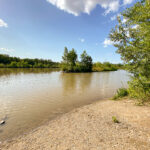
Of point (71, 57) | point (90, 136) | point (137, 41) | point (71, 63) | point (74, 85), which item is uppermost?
point (71, 57)

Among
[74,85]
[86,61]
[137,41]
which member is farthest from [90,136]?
[86,61]

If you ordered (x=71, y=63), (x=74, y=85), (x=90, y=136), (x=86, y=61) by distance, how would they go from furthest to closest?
(x=86, y=61) < (x=71, y=63) < (x=74, y=85) < (x=90, y=136)

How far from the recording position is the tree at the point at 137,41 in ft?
10.00

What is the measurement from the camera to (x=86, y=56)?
138 ft

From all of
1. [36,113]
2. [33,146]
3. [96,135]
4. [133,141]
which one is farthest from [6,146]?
[133,141]

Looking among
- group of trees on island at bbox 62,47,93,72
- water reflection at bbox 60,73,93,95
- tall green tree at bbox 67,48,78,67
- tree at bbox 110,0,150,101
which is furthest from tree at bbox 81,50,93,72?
tree at bbox 110,0,150,101

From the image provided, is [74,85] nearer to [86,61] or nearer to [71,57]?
[71,57]

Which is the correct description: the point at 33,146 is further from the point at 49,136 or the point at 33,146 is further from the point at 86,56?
the point at 86,56

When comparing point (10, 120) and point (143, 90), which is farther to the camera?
point (10, 120)

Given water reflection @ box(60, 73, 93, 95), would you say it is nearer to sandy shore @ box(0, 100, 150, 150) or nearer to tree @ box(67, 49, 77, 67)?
sandy shore @ box(0, 100, 150, 150)

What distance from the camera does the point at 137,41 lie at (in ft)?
10.6

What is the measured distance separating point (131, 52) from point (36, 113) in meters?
5.86

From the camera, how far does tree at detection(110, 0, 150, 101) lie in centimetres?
305

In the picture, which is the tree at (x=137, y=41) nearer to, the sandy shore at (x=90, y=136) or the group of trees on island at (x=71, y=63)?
the sandy shore at (x=90, y=136)
